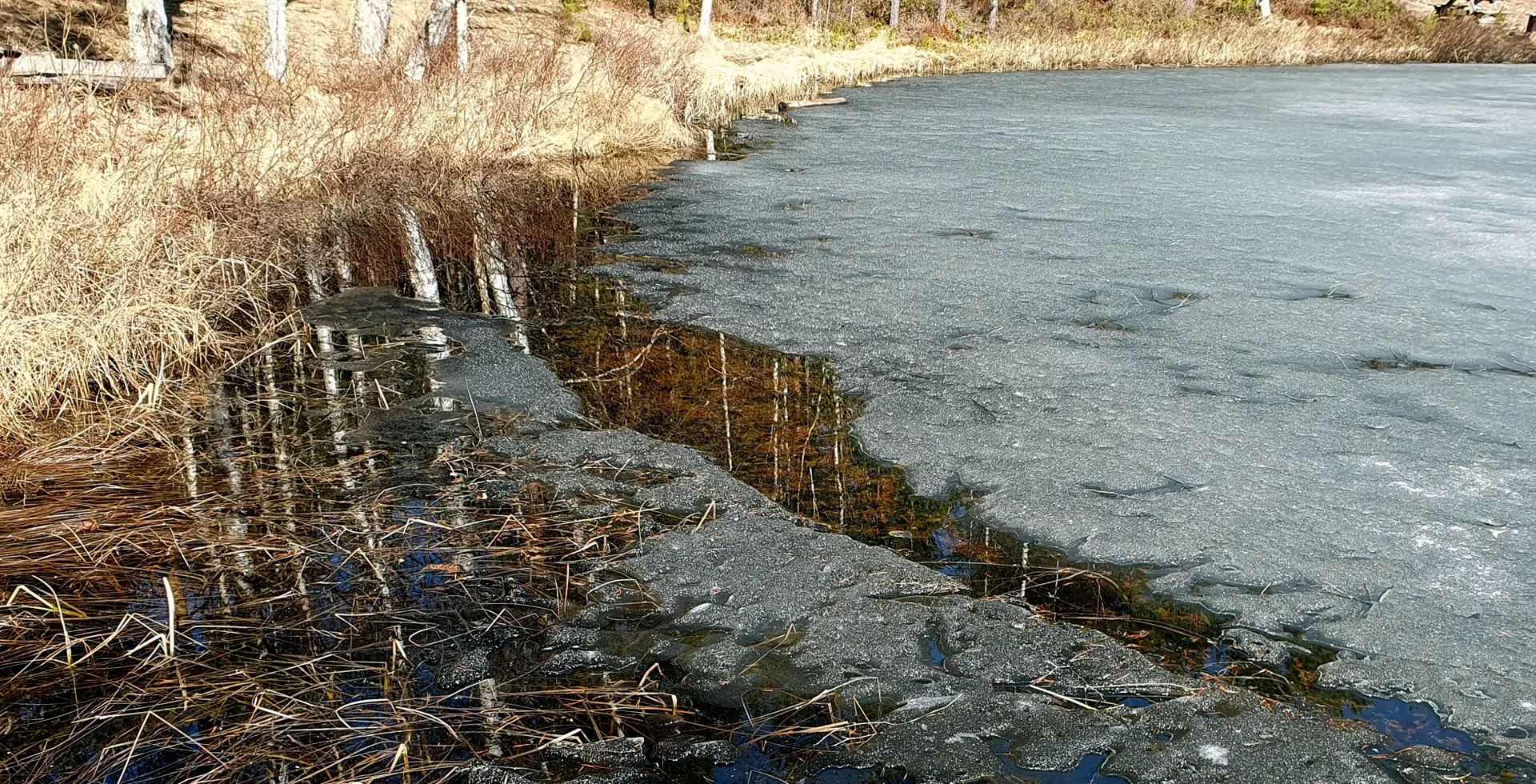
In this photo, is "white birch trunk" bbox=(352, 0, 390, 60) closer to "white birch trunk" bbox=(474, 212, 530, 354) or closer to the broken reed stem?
"white birch trunk" bbox=(474, 212, 530, 354)

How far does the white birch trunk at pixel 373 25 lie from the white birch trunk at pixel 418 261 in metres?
5.05

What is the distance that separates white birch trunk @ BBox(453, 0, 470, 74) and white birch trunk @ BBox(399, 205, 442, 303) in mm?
3683

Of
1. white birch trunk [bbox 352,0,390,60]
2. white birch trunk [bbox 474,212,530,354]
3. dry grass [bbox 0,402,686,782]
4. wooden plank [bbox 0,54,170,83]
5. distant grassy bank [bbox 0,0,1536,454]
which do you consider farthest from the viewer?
white birch trunk [bbox 352,0,390,60]

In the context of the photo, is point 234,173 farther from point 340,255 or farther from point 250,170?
point 340,255

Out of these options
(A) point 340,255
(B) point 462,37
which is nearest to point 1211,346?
(A) point 340,255

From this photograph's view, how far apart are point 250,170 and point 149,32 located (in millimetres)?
5587

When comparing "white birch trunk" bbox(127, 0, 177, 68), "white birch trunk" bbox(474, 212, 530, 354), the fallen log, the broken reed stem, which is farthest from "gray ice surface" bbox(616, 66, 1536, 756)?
"white birch trunk" bbox(127, 0, 177, 68)

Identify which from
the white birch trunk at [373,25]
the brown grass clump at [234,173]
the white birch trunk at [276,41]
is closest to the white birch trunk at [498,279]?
the brown grass clump at [234,173]

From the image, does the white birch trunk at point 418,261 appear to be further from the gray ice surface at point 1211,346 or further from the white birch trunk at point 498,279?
the gray ice surface at point 1211,346

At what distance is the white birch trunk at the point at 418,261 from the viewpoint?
6324 mm

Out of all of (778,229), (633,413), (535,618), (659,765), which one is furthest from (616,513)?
(778,229)

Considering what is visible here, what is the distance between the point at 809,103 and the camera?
16.4m

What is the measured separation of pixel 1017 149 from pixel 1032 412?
7563mm

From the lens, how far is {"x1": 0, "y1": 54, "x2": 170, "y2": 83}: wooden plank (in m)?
7.13
